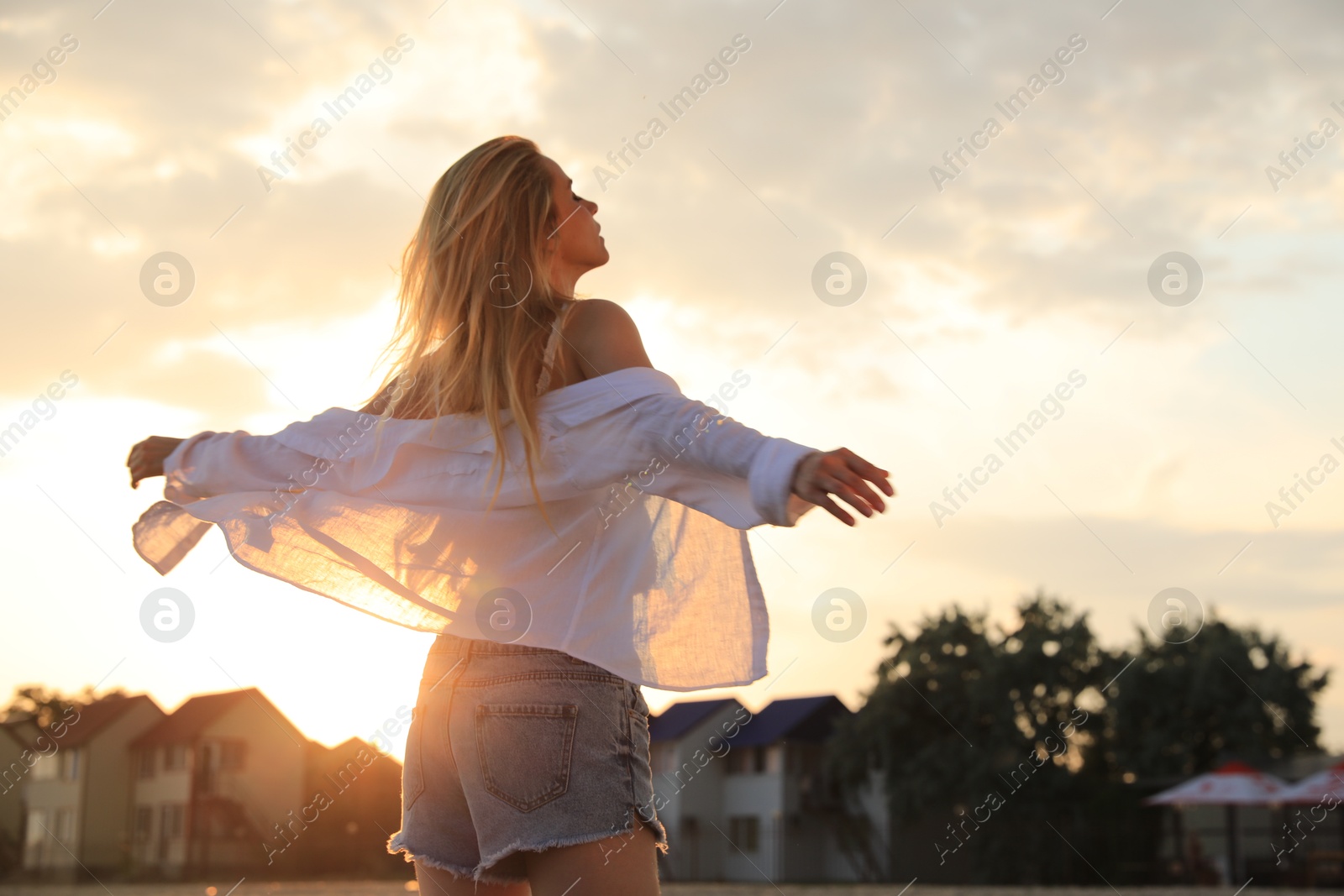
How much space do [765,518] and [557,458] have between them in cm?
37

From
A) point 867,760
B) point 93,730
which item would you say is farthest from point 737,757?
point 93,730

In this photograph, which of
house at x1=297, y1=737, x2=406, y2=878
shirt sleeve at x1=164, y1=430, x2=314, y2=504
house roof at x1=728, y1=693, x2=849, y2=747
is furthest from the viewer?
house roof at x1=728, y1=693, x2=849, y2=747

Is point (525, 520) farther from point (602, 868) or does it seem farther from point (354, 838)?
point (354, 838)

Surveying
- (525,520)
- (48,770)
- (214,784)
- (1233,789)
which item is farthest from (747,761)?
(525,520)

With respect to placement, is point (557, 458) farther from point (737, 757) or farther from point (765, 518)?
point (737, 757)

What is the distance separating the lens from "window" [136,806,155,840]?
116 ft

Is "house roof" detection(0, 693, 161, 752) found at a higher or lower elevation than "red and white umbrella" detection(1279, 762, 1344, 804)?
higher

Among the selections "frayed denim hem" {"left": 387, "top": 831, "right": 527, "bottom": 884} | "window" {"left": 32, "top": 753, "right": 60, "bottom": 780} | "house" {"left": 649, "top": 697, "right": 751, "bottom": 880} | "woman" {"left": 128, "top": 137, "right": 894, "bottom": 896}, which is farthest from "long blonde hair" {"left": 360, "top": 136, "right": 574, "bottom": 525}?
"window" {"left": 32, "top": 753, "right": 60, "bottom": 780}

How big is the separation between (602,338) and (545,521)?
1.06 feet

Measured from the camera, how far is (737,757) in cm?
4122

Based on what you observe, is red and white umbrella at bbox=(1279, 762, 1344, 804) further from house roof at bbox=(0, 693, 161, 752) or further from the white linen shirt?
house roof at bbox=(0, 693, 161, 752)

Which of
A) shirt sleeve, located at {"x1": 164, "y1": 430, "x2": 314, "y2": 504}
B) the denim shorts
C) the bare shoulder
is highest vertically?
the bare shoulder

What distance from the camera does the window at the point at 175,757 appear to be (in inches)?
1437

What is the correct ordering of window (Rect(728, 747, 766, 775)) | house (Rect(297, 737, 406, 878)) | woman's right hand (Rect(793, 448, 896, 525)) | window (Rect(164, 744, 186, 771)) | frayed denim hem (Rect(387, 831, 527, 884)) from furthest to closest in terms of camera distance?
window (Rect(728, 747, 766, 775))
window (Rect(164, 744, 186, 771))
house (Rect(297, 737, 406, 878))
frayed denim hem (Rect(387, 831, 527, 884))
woman's right hand (Rect(793, 448, 896, 525))
